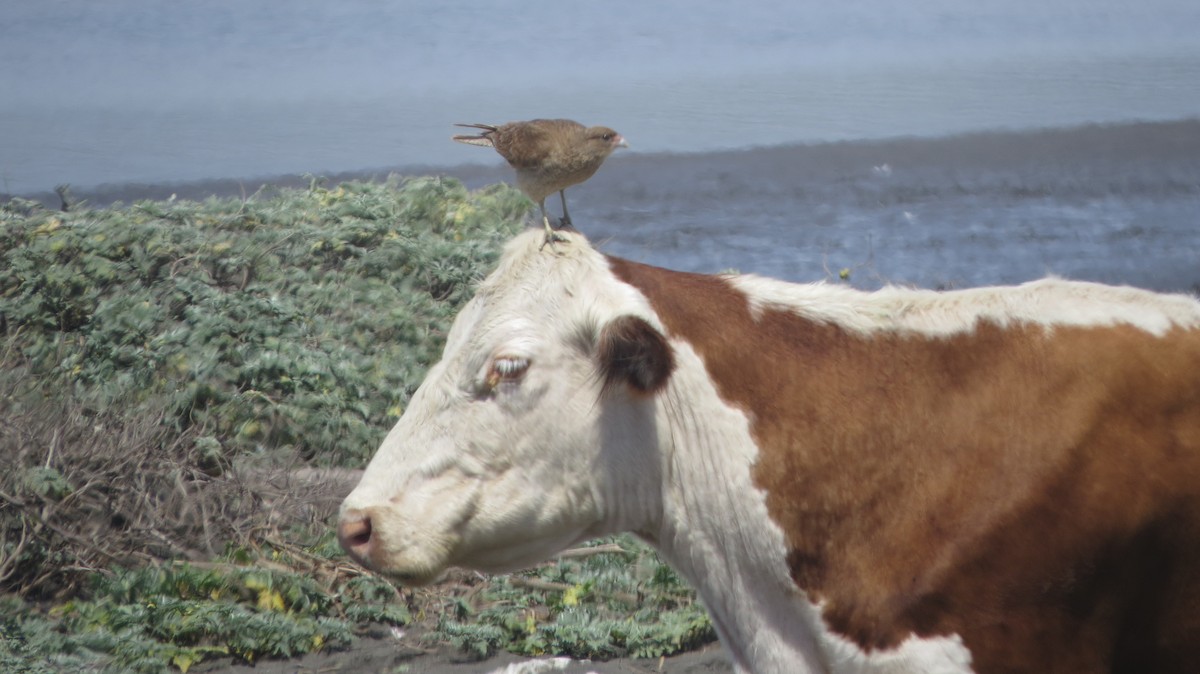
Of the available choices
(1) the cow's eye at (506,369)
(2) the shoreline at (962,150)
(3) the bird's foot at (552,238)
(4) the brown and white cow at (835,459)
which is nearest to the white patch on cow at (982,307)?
(4) the brown and white cow at (835,459)

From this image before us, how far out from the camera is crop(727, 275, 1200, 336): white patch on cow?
2986 millimetres

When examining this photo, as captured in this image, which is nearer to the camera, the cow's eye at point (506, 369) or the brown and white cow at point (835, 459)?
the brown and white cow at point (835, 459)

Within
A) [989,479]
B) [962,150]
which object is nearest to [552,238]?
[989,479]

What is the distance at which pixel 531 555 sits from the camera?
10.2ft

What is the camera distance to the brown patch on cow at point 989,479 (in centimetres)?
275

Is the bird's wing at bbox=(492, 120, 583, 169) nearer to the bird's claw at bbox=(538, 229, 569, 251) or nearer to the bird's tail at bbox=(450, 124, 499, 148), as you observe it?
the bird's tail at bbox=(450, 124, 499, 148)

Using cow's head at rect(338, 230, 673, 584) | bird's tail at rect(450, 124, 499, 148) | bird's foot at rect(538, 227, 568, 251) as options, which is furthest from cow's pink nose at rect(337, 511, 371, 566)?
bird's tail at rect(450, 124, 499, 148)

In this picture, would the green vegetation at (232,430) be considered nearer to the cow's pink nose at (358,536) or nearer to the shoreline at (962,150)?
the cow's pink nose at (358,536)

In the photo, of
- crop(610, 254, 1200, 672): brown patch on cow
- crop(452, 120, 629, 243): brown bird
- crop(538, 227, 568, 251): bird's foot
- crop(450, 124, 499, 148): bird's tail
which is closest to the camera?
crop(610, 254, 1200, 672): brown patch on cow

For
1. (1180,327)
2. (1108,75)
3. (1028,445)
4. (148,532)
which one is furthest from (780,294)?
(1108,75)

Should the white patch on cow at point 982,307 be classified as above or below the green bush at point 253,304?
above

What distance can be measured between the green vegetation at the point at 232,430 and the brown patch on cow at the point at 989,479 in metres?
2.62

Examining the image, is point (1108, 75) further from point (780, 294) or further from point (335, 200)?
point (780, 294)

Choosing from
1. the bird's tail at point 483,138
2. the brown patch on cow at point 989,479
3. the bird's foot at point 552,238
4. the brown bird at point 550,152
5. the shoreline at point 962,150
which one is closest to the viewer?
the brown patch on cow at point 989,479
